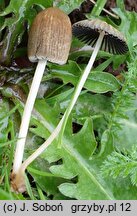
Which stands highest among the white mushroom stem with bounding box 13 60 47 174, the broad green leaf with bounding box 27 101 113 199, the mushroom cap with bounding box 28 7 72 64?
the mushroom cap with bounding box 28 7 72 64

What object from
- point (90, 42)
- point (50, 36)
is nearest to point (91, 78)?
point (90, 42)

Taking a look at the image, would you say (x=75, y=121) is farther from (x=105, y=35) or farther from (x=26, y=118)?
(x=105, y=35)

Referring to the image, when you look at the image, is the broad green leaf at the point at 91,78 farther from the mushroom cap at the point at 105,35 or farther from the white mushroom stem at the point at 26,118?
the white mushroom stem at the point at 26,118

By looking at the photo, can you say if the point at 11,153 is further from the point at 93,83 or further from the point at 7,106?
the point at 93,83

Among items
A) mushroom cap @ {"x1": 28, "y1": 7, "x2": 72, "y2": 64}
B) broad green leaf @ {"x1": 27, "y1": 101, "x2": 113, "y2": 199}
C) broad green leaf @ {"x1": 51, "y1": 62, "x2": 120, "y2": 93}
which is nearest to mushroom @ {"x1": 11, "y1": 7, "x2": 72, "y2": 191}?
mushroom cap @ {"x1": 28, "y1": 7, "x2": 72, "y2": 64}

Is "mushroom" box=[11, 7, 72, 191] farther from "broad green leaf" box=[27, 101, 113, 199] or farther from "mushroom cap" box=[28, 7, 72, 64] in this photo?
"broad green leaf" box=[27, 101, 113, 199]

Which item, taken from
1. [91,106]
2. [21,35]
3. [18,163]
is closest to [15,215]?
[18,163]
